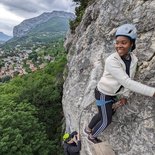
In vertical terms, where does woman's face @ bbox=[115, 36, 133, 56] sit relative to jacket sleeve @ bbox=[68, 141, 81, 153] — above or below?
above

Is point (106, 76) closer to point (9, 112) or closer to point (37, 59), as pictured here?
point (9, 112)

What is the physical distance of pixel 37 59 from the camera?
14450 centimetres

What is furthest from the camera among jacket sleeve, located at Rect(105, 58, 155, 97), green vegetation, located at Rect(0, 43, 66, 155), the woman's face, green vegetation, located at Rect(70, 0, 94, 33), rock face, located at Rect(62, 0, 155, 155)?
green vegetation, located at Rect(70, 0, 94, 33)

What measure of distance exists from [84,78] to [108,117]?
16.5 ft

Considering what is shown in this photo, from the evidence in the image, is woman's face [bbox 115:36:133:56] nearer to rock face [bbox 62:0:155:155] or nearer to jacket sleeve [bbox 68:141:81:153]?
rock face [bbox 62:0:155:155]

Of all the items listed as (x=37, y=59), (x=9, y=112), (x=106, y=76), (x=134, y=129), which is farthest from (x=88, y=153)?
(x=37, y=59)

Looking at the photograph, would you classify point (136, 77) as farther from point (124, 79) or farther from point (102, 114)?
point (124, 79)

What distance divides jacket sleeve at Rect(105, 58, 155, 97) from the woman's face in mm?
243

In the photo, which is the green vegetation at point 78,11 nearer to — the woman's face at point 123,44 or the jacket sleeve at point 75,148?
the jacket sleeve at point 75,148

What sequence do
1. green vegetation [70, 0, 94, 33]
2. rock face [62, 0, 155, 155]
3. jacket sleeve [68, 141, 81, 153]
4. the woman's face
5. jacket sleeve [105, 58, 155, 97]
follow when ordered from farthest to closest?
1. green vegetation [70, 0, 94, 33]
2. jacket sleeve [68, 141, 81, 153]
3. rock face [62, 0, 155, 155]
4. the woman's face
5. jacket sleeve [105, 58, 155, 97]

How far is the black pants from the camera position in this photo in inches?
298

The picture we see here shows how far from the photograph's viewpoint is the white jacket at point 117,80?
20.9ft

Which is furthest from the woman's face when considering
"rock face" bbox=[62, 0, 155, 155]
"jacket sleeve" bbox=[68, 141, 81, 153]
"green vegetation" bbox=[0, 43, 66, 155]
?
"green vegetation" bbox=[0, 43, 66, 155]

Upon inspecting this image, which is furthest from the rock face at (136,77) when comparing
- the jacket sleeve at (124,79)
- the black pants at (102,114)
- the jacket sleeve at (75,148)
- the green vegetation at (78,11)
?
the green vegetation at (78,11)
